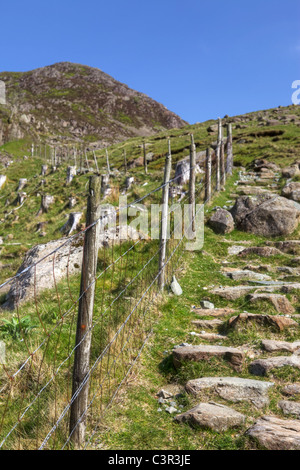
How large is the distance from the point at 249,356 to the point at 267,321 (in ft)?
2.78

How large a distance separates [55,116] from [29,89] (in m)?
42.7

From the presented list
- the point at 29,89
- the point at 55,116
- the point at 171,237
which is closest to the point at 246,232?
the point at 171,237

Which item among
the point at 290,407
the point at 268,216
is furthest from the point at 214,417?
the point at 268,216

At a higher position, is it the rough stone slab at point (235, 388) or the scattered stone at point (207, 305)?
the scattered stone at point (207, 305)

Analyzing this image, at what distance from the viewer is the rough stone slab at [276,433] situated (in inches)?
116

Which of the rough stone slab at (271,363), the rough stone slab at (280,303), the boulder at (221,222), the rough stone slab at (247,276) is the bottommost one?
the rough stone slab at (271,363)

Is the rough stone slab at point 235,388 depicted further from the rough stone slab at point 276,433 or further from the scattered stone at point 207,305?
the scattered stone at point 207,305

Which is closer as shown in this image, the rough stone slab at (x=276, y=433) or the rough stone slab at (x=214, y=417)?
the rough stone slab at (x=276, y=433)

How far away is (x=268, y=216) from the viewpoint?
34.4ft

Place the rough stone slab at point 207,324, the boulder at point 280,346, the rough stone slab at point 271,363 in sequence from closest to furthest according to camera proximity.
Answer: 1. the rough stone slab at point 271,363
2. the boulder at point 280,346
3. the rough stone slab at point 207,324

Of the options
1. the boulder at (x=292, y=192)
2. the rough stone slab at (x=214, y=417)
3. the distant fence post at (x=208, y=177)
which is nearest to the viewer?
the rough stone slab at (x=214, y=417)

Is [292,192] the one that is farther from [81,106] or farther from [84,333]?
[81,106]

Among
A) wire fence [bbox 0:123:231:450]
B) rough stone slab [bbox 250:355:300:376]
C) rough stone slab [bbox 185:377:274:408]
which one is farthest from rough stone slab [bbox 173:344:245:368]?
wire fence [bbox 0:123:231:450]

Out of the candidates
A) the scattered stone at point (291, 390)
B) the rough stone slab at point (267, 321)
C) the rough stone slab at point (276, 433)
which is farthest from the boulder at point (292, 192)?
the rough stone slab at point (276, 433)
